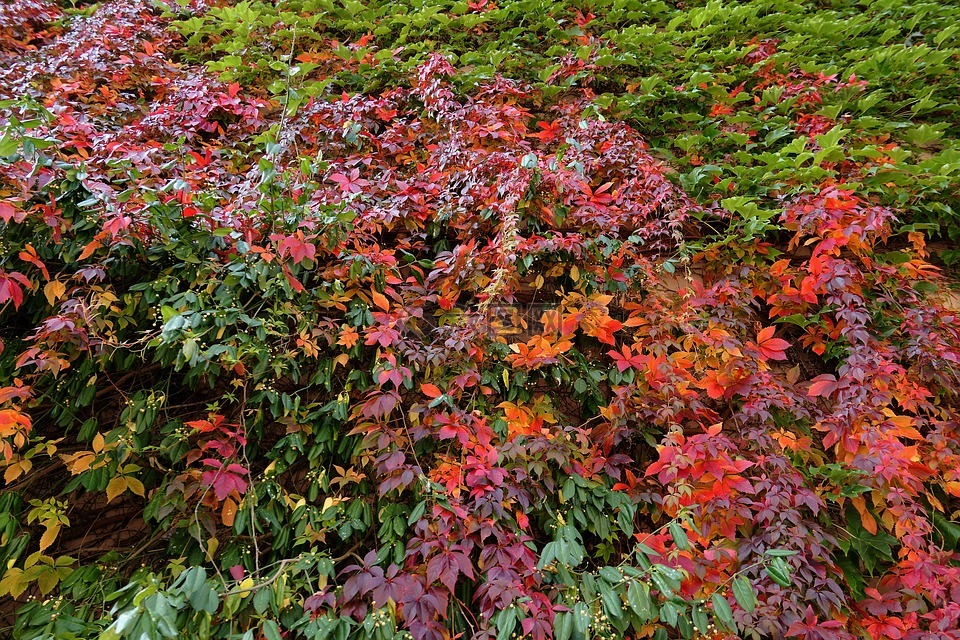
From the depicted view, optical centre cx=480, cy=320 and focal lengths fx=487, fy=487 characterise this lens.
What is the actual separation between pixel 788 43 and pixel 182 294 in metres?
3.21

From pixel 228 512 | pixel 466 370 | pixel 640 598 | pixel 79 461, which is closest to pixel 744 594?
pixel 640 598

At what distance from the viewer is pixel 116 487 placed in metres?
1.55

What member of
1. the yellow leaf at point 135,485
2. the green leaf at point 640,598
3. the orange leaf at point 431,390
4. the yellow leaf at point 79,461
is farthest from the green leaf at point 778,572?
the yellow leaf at point 79,461

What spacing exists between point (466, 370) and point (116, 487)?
1.18 m

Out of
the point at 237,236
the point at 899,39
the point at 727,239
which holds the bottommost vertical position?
the point at 727,239

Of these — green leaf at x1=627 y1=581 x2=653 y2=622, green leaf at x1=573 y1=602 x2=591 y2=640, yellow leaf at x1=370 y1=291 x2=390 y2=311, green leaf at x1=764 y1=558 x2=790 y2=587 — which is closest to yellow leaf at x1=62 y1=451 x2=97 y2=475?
yellow leaf at x1=370 y1=291 x2=390 y2=311

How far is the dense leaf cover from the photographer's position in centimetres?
147

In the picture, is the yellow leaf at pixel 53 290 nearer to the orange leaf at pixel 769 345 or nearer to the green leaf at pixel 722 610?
the green leaf at pixel 722 610

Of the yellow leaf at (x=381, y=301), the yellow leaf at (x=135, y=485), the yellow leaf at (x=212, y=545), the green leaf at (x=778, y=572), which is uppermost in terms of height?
the yellow leaf at (x=381, y=301)

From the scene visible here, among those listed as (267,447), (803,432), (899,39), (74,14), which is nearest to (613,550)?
(803,432)

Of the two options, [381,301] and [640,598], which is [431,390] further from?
[640,598]

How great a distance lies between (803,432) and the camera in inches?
71.9

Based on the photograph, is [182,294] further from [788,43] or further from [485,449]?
[788,43]

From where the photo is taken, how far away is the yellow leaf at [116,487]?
1.54 meters
